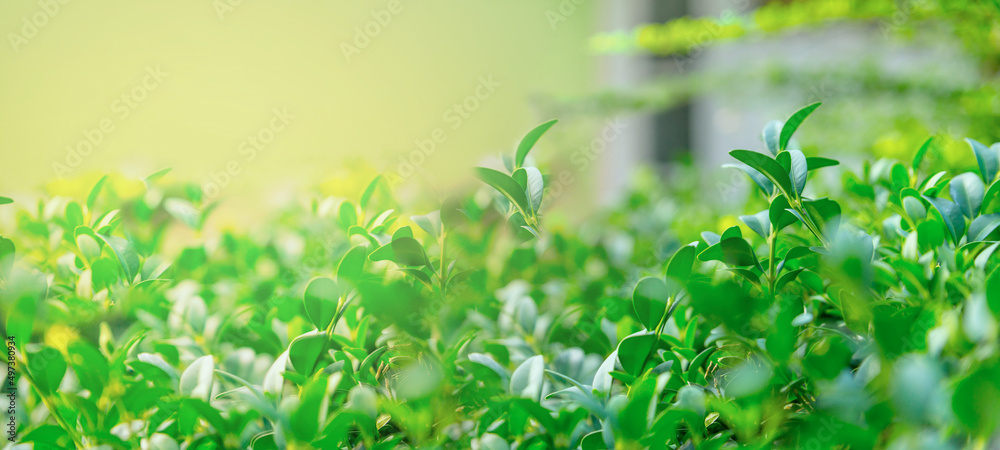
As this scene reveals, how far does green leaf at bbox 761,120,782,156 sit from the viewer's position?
1.12ft

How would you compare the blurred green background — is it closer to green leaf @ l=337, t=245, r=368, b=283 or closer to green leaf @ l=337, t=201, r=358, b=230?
green leaf @ l=337, t=201, r=358, b=230

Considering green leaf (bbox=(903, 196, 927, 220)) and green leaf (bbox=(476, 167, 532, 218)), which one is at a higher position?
green leaf (bbox=(476, 167, 532, 218))

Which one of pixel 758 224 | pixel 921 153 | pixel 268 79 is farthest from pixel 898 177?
pixel 268 79

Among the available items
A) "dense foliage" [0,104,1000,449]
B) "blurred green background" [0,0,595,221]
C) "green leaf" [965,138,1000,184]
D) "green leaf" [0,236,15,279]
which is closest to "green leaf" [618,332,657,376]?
"dense foliage" [0,104,1000,449]

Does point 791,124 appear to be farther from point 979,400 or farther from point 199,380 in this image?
point 199,380

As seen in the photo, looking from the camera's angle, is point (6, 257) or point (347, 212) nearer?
point (6, 257)

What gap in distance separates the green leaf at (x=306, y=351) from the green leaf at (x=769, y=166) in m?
0.21

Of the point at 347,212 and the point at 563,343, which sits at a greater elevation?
the point at 347,212

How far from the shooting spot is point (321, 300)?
30 cm

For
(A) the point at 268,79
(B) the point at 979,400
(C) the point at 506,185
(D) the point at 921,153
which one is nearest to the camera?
(B) the point at 979,400

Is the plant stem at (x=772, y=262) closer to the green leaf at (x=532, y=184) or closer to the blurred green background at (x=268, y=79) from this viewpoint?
the green leaf at (x=532, y=184)

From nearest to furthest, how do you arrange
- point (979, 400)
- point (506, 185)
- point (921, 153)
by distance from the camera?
point (979, 400)
point (506, 185)
point (921, 153)

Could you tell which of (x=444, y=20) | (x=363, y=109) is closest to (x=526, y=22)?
(x=444, y=20)

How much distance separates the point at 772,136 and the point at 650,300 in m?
0.13
